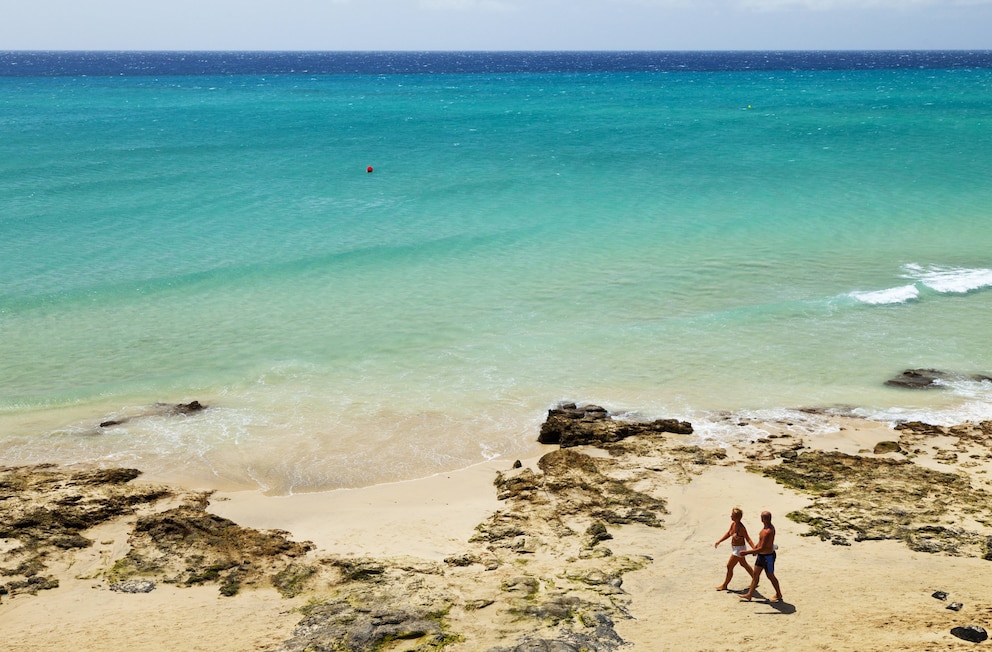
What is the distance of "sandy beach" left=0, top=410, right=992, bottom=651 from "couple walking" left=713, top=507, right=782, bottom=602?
0.18 m

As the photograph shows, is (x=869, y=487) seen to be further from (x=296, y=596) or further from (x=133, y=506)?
(x=133, y=506)

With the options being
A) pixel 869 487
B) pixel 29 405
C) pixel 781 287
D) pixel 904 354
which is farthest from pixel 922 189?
pixel 29 405

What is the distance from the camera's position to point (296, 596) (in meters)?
11.5

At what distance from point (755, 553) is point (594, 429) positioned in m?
5.46

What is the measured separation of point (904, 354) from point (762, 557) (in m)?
11.4

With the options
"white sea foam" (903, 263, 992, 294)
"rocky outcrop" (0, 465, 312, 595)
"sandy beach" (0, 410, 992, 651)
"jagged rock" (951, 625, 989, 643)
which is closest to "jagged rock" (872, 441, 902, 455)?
"sandy beach" (0, 410, 992, 651)

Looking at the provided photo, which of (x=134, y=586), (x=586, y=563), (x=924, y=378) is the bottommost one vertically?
(x=134, y=586)

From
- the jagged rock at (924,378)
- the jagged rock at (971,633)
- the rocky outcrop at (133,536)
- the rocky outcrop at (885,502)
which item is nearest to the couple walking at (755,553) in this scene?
the rocky outcrop at (885,502)

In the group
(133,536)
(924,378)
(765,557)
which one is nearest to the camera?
(765,557)

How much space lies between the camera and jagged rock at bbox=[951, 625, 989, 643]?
10.0 meters

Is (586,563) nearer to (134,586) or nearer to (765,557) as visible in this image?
(765,557)

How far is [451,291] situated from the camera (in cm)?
2550

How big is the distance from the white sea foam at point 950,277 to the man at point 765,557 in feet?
54.9

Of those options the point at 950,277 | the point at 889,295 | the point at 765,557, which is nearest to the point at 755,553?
the point at 765,557
